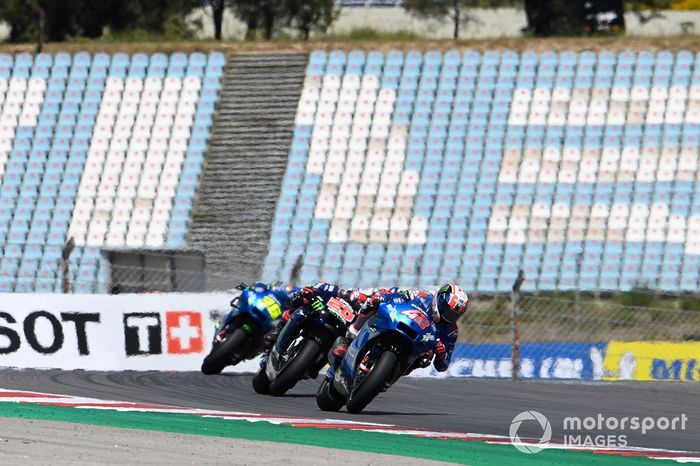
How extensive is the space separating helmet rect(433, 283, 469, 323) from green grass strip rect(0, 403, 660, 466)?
165 centimetres

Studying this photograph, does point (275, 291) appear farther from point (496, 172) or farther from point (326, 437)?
point (496, 172)

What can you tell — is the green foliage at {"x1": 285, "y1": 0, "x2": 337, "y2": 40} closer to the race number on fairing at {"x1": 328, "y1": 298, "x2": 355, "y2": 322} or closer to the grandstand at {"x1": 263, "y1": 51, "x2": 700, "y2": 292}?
the grandstand at {"x1": 263, "y1": 51, "x2": 700, "y2": 292}

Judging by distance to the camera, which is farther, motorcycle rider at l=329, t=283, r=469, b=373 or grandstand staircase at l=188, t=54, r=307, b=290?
grandstand staircase at l=188, t=54, r=307, b=290

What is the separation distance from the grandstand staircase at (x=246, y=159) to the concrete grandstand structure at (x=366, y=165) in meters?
0.05

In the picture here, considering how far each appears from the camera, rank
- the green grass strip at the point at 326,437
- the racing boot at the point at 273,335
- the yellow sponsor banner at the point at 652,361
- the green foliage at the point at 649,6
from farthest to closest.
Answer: the green foliage at the point at 649,6, the yellow sponsor banner at the point at 652,361, the racing boot at the point at 273,335, the green grass strip at the point at 326,437

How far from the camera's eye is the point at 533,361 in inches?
762

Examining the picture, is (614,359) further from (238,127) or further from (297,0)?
(297,0)

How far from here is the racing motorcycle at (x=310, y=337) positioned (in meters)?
13.5

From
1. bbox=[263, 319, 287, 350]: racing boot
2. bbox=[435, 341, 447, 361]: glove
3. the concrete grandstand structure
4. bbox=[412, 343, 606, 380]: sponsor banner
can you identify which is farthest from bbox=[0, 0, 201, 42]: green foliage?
bbox=[435, 341, 447, 361]: glove

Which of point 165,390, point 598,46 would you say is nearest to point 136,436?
point 165,390

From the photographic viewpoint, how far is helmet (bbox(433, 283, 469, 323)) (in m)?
12.2

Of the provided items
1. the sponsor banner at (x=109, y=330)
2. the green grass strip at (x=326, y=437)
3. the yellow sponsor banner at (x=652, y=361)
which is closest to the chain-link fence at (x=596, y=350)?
the yellow sponsor banner at (x=652, y=361)

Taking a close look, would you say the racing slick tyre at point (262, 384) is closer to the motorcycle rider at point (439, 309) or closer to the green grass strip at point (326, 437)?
the motorcycle rider at point (439, 309)

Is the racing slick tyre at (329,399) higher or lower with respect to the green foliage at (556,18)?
higher
